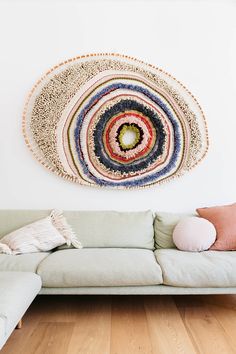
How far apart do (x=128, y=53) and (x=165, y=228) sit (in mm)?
1562

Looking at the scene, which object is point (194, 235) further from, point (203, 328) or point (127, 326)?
point (127, 326)

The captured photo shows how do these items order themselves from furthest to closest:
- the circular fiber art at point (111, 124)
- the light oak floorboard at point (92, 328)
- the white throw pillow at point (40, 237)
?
1. the circular fiber art at point (111, 124)
2. the white throw pillow at point (40, 237)
3. the light oak floorboard at point (92, 328)

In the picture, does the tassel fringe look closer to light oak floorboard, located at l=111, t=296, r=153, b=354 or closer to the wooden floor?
the wooden floor

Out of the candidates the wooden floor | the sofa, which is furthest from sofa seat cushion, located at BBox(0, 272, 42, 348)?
the wooden floor

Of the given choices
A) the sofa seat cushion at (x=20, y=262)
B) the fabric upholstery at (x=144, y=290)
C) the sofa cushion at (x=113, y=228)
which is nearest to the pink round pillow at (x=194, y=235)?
the sofa cushion at (x=113, y=228)

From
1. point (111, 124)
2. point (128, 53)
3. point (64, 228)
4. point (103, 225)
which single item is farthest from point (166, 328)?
point (128, 53)

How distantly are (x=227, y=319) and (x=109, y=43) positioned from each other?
241 centimetres

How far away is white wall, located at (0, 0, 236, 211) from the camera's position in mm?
3199

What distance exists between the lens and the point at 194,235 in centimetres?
268

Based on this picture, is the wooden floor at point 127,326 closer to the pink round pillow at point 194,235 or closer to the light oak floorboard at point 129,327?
the light oak floorboard at point 129,327

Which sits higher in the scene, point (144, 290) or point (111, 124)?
point (111, 124)

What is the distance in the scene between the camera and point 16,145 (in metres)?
3.21

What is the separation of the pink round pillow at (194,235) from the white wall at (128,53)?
462 mm

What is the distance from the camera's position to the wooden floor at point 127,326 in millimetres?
2018
